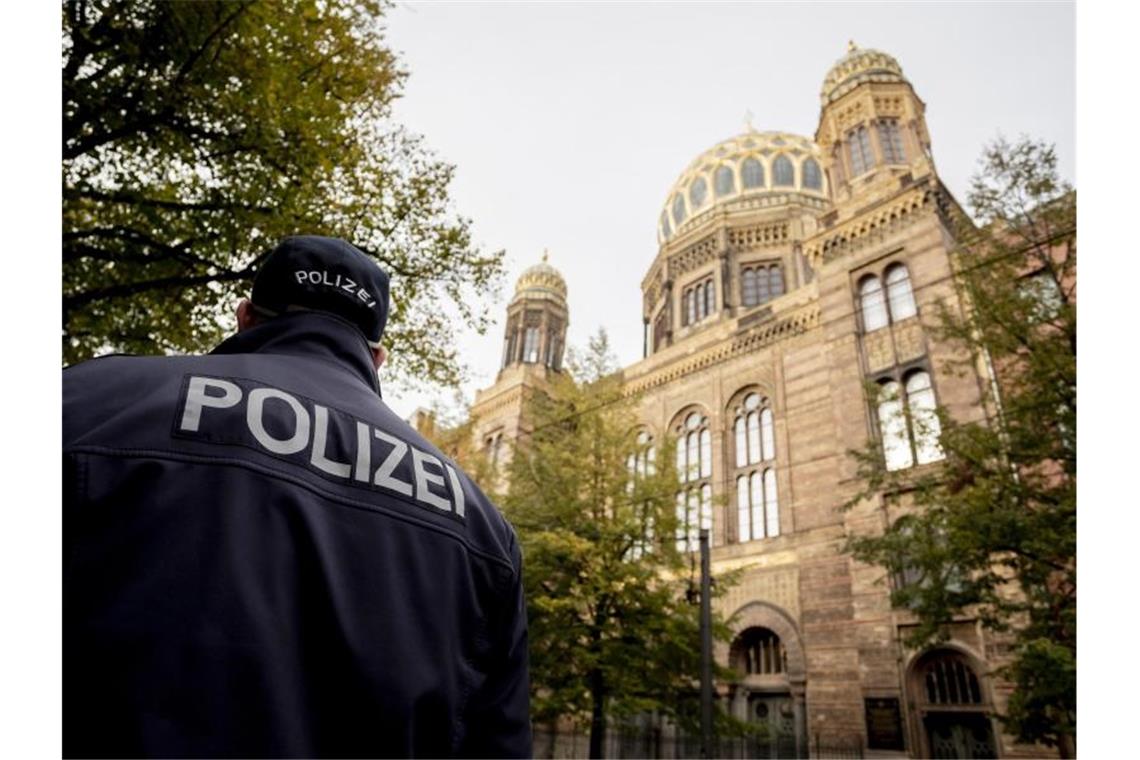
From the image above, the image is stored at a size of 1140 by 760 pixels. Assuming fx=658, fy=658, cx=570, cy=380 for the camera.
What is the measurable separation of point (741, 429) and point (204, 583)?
868 inches

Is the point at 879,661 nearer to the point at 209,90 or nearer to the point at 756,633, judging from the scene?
the point at 756,633

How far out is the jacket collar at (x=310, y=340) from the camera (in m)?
1.60

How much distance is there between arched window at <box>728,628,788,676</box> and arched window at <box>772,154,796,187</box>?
23825 mm

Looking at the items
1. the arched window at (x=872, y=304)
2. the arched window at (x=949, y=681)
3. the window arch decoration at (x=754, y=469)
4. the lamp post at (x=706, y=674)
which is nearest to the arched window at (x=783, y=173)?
the arched window at (x=872, y=304)

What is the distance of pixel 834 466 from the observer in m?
18.6

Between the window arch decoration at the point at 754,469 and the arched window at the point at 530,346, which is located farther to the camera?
the arched window at the point at 530,346

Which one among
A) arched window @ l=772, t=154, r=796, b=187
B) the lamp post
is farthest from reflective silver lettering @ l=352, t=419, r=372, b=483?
arched window @ l=772, t=154, r=796, b=187

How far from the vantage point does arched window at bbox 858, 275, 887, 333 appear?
19.2m

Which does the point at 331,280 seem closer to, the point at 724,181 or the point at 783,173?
the point at 724,181

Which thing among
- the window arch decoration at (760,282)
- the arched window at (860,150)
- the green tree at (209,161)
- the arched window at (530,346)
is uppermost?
the arched window at (860,150)

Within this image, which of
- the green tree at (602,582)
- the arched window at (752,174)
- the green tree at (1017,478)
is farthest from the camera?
the arched window at (752,174)

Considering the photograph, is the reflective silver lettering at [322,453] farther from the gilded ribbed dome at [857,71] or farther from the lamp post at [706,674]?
the gilded ribbed dome at [857,71]

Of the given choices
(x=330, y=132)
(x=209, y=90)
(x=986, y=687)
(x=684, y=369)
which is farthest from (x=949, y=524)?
(x=684, y=369)

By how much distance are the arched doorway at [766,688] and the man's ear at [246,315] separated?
701 inches
